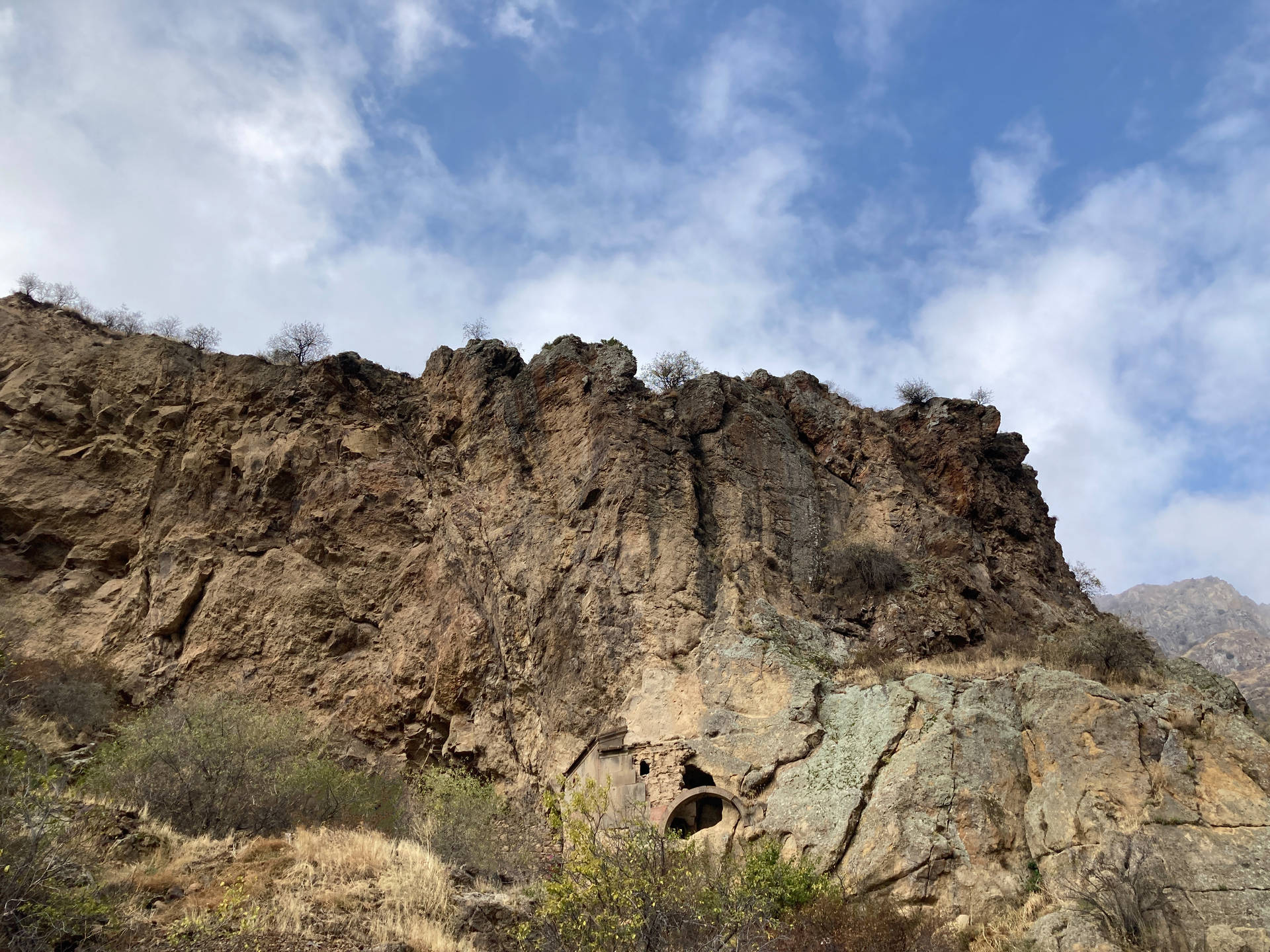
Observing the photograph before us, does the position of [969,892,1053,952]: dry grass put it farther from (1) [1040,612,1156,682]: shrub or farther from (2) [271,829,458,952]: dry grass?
(2) [271,829,458,952]: dry grass

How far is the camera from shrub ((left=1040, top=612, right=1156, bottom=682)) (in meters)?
18.8

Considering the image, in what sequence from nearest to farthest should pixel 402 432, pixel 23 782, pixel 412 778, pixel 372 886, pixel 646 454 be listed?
pixel 23 782 → pixel 372 886 → pixel 412 778 → pixel 646 454 → pixel 402 432

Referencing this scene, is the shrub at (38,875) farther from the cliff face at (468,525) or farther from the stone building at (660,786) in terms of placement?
the cliff face at (468,525)

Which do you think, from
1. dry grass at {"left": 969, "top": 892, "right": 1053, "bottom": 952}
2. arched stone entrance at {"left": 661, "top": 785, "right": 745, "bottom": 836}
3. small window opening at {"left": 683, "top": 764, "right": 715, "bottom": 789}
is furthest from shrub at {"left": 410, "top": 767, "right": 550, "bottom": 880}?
dry grass at {"left": 969, "top": 892, "right": 1053, "bottom": 952}

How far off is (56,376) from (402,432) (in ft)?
37.4

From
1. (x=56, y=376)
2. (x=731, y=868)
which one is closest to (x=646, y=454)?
(x=731, y=868)

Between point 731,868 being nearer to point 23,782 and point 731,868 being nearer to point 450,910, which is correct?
point 450,910

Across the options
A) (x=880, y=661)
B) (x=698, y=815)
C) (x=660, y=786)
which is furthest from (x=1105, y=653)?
(x=660, y=786)

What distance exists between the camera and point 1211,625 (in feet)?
354

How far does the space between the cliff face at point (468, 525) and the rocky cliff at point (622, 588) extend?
0.33 feet

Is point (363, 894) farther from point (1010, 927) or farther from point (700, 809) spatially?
point (1010, 927)

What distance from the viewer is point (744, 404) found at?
90.3 feet

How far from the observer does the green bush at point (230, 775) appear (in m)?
15.3

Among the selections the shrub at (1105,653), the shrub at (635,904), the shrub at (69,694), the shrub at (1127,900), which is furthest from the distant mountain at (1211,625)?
the shrub at (69,694)
